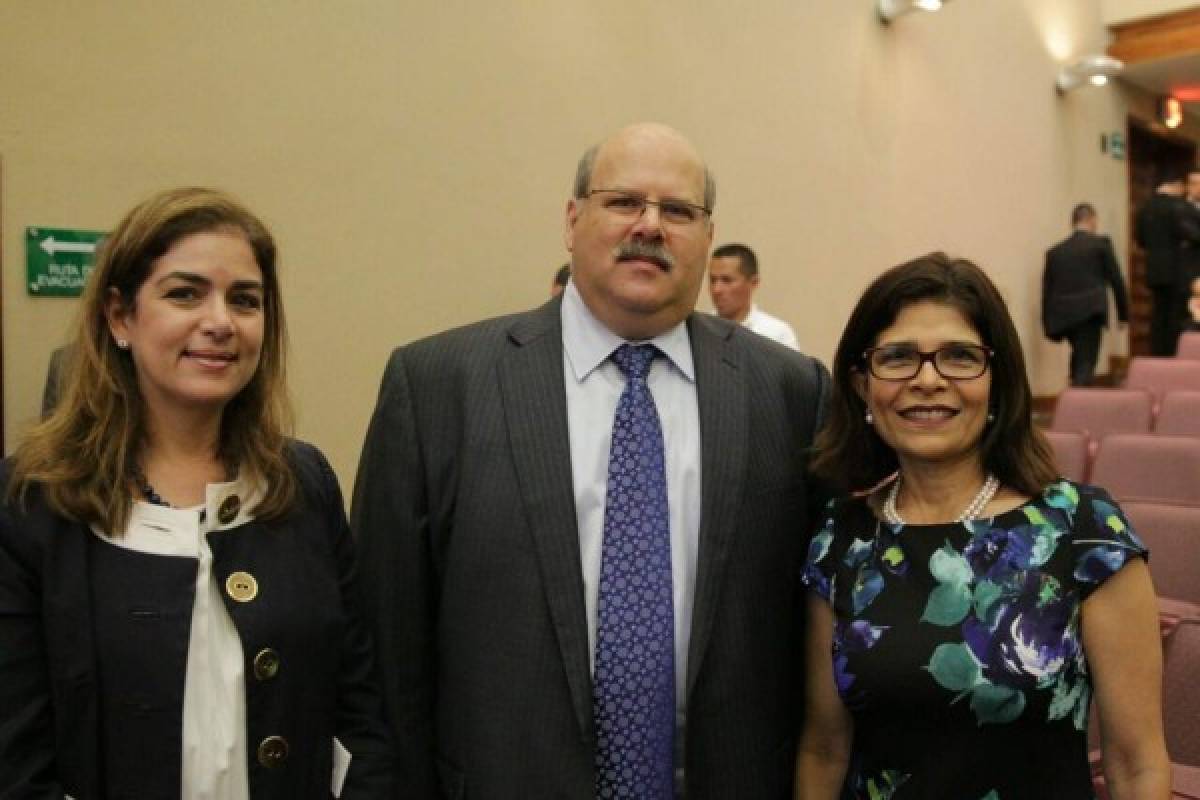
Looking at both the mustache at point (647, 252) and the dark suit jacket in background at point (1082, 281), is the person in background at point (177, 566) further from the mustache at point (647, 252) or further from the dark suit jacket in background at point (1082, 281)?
the dark suit jacket in background at point (1082, 281)

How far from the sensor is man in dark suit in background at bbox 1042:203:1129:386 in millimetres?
9281

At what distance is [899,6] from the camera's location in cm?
776

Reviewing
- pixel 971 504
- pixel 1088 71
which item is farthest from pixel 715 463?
pixel 1088 71

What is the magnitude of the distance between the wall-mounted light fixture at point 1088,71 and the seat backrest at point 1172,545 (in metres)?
7.93

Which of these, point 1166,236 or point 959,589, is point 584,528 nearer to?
point 959,589

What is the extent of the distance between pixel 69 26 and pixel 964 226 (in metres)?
7.28

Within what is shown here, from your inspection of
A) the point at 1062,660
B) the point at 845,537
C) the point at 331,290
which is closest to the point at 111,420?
the point at 845,537

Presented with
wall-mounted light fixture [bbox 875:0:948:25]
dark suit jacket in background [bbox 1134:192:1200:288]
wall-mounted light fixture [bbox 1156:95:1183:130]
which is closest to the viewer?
wall-mounted light fixture [bbox 875:0:948:25]

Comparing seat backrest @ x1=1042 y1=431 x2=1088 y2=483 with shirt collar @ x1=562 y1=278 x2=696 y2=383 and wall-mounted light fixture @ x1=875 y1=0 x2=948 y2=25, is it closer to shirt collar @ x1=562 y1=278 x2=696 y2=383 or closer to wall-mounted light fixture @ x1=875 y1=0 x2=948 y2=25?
shirt collar @ x1=562 y1=278 x2=696 y2=383

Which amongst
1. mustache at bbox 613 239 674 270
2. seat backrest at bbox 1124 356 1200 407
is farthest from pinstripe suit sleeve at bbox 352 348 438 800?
seat backrest at bbox 1124 356 1200 407

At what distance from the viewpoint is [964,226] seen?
9.06m

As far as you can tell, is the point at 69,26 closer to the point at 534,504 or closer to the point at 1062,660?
the point at 534,504

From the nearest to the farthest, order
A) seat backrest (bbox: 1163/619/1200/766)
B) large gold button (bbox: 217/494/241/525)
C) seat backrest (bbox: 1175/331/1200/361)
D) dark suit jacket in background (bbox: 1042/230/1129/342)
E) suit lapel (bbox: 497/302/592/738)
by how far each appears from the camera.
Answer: large gold button (bbox: 217/494/241/525), suit lapel (bbox: 497/302/592/738), seat backrest (bbox: 1163/619/1200/766), seat backrest (bbox: 1175/331/1200/361), dark suit jacket in background (bbox: 1042/230/1129/342)

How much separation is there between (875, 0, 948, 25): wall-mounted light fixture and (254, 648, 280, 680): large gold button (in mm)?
7504
